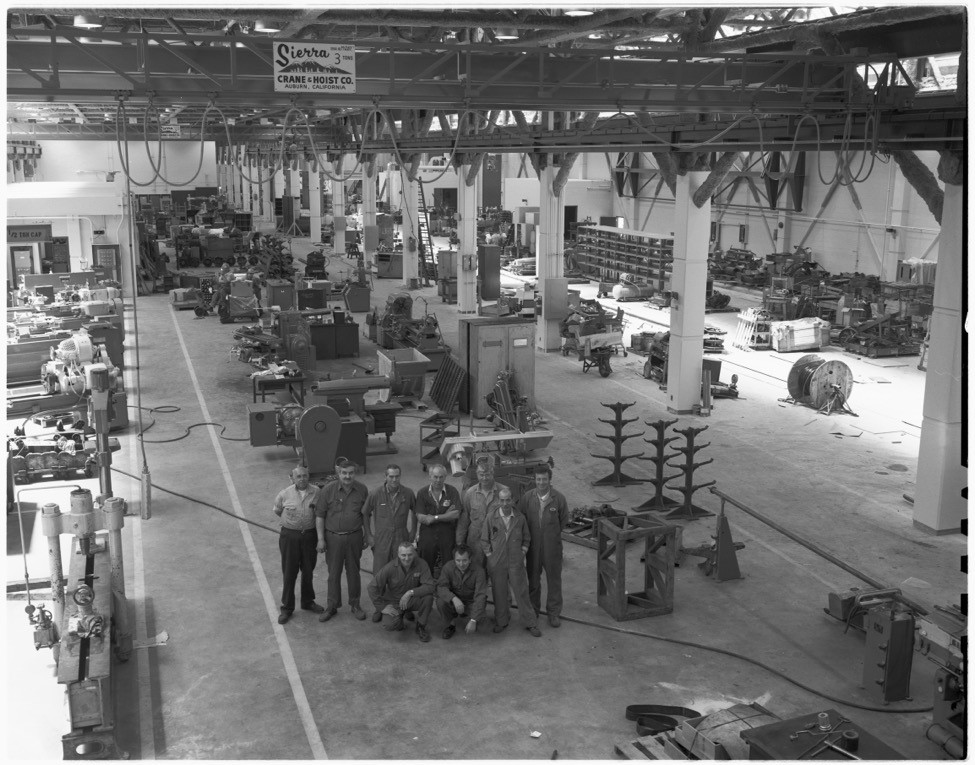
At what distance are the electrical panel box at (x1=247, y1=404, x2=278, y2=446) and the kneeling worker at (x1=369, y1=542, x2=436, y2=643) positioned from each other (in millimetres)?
5369

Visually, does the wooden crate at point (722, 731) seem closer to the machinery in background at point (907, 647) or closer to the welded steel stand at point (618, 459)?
the machinery in background at point (907, 647)

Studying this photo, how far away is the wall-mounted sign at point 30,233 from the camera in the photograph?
27703mm

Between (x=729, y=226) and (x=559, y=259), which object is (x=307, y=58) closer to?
(x=559, y=259)

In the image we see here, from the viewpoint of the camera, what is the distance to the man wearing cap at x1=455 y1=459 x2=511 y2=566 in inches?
372

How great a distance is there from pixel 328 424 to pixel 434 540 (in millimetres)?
4318

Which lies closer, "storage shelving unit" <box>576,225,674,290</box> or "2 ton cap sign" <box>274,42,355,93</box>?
"2 ton cap sign" <box>274,42,355,93</box>

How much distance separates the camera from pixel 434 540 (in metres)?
9.68

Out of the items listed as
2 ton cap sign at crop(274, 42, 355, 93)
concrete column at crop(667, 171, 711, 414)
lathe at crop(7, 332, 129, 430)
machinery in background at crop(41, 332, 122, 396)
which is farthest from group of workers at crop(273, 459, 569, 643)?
concrete column at crop(667, 171, 711, 414)

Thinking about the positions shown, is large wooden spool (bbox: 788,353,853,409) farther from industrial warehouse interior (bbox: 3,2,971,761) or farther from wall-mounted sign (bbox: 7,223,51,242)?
wall-mounted sign (bbox: 7,223,51,242)

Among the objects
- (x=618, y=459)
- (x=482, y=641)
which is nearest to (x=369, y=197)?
(x=618, y=459)

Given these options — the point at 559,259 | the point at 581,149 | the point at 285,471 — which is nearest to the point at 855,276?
the point at 559,259

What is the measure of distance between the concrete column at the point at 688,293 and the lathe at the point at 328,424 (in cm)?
555

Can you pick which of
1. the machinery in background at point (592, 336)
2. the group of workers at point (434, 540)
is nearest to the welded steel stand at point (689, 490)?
the group of workers at point (434, 540)

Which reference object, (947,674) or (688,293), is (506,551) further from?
(688,293)
